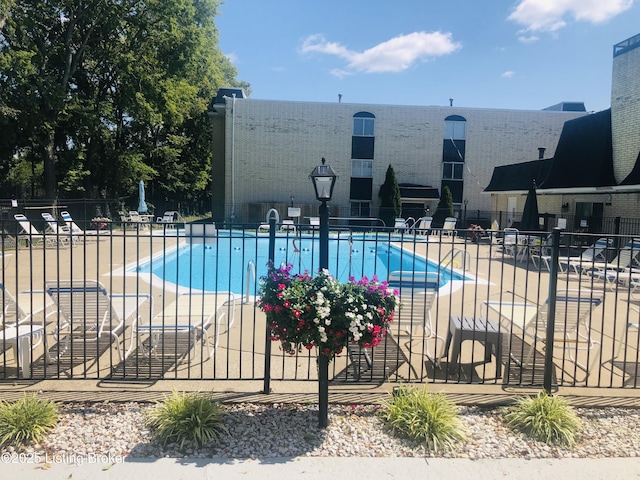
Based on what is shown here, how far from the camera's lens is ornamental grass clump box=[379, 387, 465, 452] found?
332cm

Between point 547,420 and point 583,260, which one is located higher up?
point 583,260

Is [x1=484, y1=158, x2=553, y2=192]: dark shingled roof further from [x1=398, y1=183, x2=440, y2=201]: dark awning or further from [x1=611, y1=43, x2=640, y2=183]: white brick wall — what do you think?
[x1=398, y1=183, x2=440, y2=201]: dark awning

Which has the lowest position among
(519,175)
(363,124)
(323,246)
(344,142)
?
(323,246)

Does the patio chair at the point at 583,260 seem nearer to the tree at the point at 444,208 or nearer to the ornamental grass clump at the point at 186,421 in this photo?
the ornamental grass clump at the point at 186,421

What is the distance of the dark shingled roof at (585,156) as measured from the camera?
1783 centimetres

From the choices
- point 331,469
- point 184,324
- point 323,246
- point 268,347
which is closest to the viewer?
point 331,469

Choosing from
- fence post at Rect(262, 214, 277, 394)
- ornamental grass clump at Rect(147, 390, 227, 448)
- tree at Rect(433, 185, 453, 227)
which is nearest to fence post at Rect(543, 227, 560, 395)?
fence post at Rect(262, 214, 277, 394)

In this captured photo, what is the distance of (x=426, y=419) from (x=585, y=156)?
1956cm

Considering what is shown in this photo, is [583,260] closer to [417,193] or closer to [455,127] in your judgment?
[417,193]

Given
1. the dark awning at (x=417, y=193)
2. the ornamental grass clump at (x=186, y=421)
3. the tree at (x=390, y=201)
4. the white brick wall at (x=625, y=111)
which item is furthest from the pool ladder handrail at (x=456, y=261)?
the dark awning at (x=417, y=193)

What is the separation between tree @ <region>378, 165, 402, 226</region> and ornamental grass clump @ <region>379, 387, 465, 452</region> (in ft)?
80.4

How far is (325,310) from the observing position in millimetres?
3143

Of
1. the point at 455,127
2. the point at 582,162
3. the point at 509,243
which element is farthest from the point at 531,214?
the point at 455,127

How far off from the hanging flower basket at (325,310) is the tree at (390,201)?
2471 centimetres
